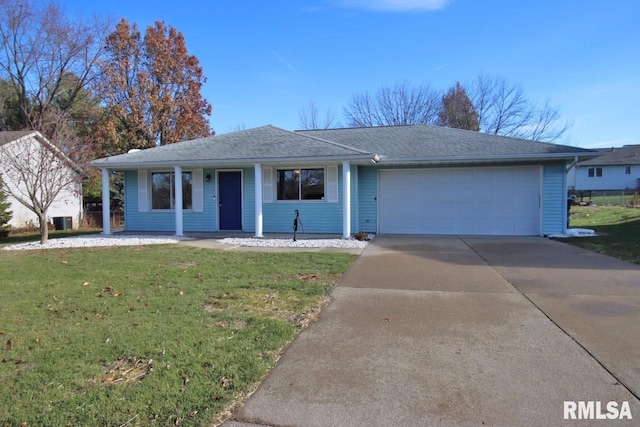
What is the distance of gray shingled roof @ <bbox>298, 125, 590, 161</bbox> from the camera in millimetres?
12078

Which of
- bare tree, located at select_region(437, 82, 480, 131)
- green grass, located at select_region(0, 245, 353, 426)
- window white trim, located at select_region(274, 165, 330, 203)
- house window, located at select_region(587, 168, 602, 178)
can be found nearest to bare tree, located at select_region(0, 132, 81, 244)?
green grass, located at select_region(0, 245, 353, 426)

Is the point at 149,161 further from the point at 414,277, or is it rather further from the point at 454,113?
the point at 454,113

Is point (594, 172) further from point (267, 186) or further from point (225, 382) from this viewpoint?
point (225, 382)

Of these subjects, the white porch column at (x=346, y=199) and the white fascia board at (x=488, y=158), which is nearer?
the white fascia board at (x=488, y=158)

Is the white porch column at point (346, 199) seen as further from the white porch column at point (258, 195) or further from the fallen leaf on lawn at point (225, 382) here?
the fallen leaf on lawn at point (225, 382)

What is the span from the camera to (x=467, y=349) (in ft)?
12.0

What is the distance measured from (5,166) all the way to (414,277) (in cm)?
1306

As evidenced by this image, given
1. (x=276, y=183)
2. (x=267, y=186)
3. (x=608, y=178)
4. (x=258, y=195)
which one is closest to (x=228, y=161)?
(x=258, y=195)

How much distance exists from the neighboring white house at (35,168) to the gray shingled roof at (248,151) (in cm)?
162

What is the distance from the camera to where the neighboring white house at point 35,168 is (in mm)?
11547

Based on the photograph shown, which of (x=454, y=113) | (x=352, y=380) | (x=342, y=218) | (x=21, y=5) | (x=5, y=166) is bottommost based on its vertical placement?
(x=352, y=380)

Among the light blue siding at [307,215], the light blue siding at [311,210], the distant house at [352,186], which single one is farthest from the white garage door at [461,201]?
the light blue siding at [307,215]

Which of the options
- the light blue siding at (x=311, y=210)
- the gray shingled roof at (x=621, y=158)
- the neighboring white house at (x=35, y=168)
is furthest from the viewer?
the gray shingled roof at (x=621, y=158)

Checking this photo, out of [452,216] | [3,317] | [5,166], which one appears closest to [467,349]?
[3,317]
